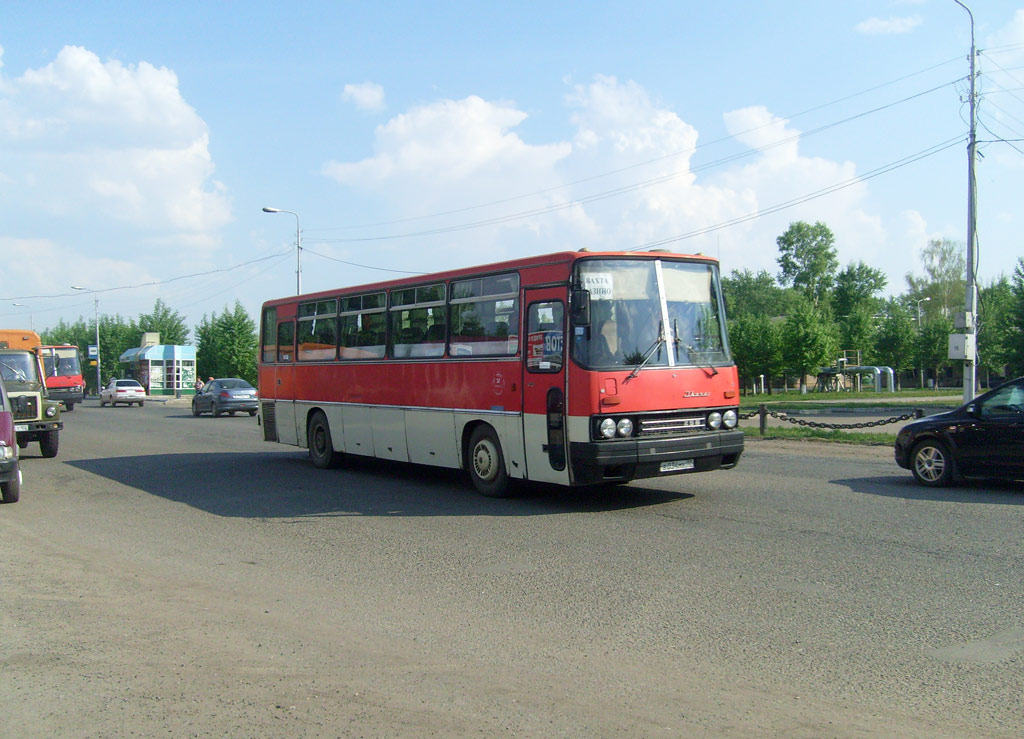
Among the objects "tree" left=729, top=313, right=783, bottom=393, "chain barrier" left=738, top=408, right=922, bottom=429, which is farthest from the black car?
"tree" left=729, top=313, right=783, bottom=393

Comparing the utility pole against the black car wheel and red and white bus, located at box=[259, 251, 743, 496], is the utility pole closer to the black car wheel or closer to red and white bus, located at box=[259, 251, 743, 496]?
the black car wheel

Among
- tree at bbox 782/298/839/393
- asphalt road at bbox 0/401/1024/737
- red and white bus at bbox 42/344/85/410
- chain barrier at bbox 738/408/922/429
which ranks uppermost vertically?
tree at bbox 782/298/839/393

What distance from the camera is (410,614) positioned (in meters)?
6.34

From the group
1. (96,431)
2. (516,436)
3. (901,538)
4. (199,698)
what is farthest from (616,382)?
(96,431)

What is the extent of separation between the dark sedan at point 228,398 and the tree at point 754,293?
3412 inches

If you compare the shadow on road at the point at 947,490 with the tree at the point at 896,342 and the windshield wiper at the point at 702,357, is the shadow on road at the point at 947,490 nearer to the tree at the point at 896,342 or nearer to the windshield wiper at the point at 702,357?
the windshield wiper at the point at 702,357

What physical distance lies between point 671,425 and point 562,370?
1.44 meters

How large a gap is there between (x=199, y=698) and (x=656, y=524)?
5.69m

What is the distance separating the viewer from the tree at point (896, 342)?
8150 centimetres

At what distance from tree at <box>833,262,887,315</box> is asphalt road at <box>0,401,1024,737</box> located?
86.6m

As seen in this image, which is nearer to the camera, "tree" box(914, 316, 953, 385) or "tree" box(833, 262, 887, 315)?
"tree" box(914, 316, 953, 385)

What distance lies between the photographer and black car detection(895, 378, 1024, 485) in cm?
1107

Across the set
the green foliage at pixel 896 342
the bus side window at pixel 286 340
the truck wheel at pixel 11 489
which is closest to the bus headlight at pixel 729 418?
the bus side window at pixel 286 340

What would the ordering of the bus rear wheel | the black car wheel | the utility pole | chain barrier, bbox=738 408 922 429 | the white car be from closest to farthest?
the black car wheel, the bus rear wheel, chain barrier, bbox=738 408 922 429, the utility pole, the white car
